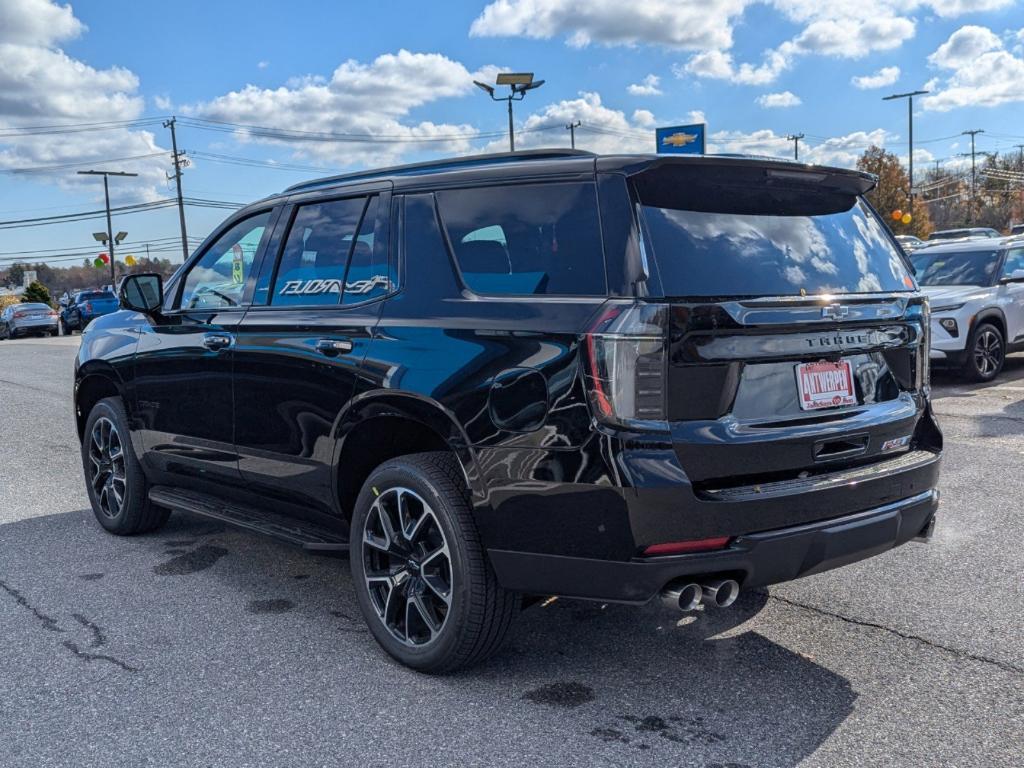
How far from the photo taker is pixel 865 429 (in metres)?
3.35

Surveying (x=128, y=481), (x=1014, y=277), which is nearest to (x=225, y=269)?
(x=128, y=481)

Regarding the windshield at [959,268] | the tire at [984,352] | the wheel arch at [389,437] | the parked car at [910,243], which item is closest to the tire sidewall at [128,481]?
the wheel arch at [389,437]

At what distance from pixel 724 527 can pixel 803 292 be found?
0.89 meters

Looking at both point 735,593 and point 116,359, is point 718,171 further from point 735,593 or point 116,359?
point 116,359

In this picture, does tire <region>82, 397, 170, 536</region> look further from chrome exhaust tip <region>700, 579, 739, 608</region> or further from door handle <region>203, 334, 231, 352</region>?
chrome exhaust tip <region>700, 579, 739, 608</region>

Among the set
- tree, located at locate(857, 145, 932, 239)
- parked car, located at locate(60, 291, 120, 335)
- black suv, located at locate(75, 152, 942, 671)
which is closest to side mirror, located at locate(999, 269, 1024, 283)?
black suv, located at locate(75, 152, 942, 671)

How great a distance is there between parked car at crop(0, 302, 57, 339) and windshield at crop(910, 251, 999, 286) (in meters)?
33.8

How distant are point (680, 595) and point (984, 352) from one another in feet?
31.8

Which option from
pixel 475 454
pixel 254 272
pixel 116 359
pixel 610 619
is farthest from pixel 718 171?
pixel 116 359

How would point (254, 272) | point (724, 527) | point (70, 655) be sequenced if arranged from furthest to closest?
1. point (254, 272)
2. point (70, 655)
3. point (724, 527)

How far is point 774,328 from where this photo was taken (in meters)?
3.08

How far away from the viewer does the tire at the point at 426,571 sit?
331 cm

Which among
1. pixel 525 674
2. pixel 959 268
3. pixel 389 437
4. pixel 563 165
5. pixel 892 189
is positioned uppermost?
pixel 892 189

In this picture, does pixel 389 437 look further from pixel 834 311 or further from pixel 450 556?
pixel 834 311
